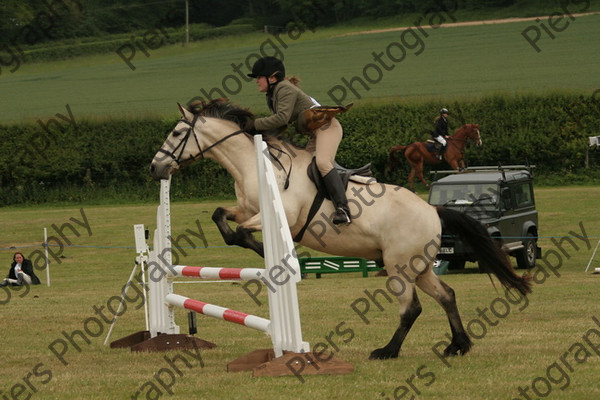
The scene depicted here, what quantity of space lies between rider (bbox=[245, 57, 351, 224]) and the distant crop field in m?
27.5

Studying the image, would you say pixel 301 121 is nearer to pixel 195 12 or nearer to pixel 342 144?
pixel 342 144

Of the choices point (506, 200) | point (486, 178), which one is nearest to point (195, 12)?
point (486, 178)

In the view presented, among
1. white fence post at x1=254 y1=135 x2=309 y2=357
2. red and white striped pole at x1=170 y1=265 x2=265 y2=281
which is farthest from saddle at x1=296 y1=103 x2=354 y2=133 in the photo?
red and white striped pole at x1=170 y1=265 x2=265 y2=281

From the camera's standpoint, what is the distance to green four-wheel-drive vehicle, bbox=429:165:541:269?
17359 mm

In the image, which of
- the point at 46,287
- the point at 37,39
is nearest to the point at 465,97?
the point at 46,287

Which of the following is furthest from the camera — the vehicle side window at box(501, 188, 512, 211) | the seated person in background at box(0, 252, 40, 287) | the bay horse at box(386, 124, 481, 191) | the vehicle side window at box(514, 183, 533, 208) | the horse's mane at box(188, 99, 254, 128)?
the bay horse at box(386, 124, 481, 191)

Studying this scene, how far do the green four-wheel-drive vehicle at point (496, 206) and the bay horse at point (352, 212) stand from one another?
30.4 ft

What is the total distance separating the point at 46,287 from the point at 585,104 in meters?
21.5

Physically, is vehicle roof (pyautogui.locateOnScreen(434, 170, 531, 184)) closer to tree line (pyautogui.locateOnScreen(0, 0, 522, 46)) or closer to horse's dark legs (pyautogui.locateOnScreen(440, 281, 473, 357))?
horse's dark legs (pyautogui.locateOnScreen(440, 281, 473, 357))

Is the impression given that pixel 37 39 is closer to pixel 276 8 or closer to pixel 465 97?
pixel 276 8

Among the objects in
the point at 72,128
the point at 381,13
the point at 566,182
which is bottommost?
the point at 566,182

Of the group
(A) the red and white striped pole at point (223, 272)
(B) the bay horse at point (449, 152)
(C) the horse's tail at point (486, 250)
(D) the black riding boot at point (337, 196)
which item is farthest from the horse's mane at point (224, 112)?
(B) the bay horse at point (449, 152)

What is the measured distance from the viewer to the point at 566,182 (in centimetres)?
3125

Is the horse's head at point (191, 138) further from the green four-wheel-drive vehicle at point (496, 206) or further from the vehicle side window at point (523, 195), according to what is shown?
the vehicle side window at point (523, 195)
